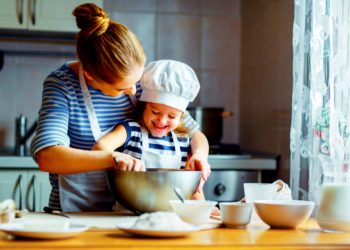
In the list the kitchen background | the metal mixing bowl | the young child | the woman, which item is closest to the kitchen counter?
the metal mixing bowl

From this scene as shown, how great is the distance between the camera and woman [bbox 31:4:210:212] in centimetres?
173

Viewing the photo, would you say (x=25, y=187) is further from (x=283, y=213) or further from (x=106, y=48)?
(x=283, y=213)

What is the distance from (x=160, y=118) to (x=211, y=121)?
1.44 metres

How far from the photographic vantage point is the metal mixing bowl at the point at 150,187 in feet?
5.38

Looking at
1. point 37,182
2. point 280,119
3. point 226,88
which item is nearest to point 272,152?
point 280,119

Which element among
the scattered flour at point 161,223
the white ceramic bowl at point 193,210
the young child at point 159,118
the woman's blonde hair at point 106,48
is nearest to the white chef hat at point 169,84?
the young child at point 159,118

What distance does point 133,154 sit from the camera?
1925 millimetres

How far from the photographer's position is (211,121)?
3.30 m

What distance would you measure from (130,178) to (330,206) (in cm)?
48

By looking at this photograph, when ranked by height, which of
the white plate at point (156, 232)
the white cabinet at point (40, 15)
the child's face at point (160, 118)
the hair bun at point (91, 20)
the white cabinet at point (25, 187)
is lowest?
the white cabinet at point (25, 187)

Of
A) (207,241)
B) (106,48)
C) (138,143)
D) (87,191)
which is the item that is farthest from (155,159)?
(207,241)

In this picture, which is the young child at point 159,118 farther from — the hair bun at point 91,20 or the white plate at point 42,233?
the white plate at point 42,233

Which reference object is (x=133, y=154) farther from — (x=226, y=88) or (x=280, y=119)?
(x=226, y=88)

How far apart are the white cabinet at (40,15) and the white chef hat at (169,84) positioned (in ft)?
4.66
